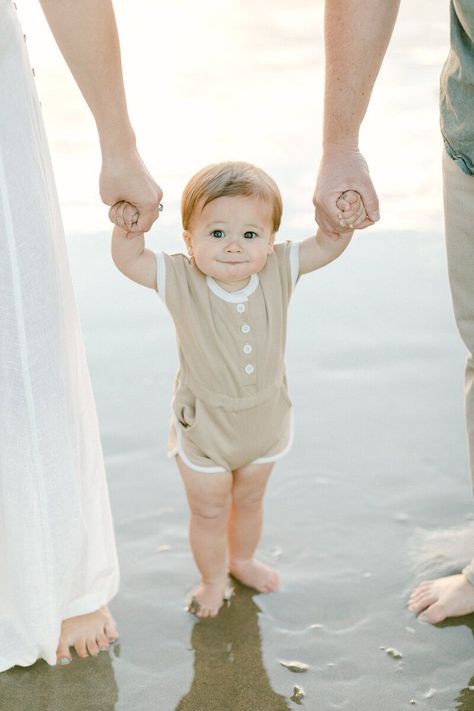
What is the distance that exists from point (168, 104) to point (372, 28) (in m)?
4.47

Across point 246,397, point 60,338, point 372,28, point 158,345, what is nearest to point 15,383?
point 60,338

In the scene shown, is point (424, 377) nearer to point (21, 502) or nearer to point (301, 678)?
point (301, 678)

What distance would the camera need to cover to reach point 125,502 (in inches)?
136

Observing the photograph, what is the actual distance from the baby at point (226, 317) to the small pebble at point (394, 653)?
52 cm

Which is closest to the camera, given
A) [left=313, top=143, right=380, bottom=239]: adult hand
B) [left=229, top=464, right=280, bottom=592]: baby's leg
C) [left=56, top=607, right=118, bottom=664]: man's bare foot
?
[left=313, top=143, right=380, bottom=239]: adult hand

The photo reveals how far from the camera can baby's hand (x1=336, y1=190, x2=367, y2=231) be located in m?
2.62

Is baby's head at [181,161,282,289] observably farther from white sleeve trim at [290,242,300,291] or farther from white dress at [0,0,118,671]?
white dress at [0,0,118,671]

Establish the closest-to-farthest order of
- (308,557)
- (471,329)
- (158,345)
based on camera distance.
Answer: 1. (471,329)
2. (308,557)
3. (158,345)

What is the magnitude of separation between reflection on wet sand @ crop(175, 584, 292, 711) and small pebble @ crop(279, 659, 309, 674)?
56mm

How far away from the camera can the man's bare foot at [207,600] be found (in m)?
2.96

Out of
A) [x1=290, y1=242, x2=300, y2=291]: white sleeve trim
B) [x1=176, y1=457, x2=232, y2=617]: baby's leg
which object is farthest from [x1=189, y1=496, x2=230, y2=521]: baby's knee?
[x1=290, y1=242, x2=300, y2=291]: white sleeve trim

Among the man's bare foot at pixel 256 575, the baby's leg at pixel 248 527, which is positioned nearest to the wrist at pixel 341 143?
the baby's leg at pixel 248 527

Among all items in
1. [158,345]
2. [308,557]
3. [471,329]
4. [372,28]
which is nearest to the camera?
[372,28]

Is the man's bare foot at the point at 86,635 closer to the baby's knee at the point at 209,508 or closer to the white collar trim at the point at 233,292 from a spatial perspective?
the baby's knee at the point at 209,508
